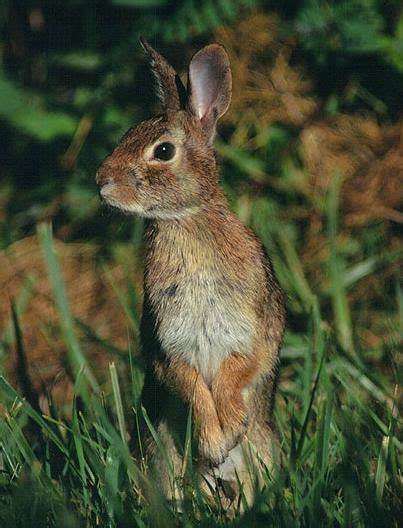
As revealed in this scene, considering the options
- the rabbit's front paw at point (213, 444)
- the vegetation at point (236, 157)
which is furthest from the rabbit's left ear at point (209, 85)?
the rabbit's front paw at point (213, 444)

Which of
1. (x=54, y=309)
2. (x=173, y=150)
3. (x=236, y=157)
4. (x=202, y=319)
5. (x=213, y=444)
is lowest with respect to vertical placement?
(x=54, y=309)

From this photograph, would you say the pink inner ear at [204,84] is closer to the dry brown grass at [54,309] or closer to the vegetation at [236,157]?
the vegetation at [236,157]

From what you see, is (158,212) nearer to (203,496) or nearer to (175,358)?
(175,358)

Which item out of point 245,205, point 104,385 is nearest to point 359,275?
point 245,205

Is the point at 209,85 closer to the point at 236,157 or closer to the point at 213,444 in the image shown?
the point at 213,444

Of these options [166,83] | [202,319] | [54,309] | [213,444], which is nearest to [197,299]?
[202,319]

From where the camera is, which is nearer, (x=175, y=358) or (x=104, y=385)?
(x=175, y=358)

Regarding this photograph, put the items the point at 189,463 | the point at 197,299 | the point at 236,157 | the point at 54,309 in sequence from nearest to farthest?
1. the point at 189,463
2. the point at 197,299
3. the point at 54,309
4. the point at 236,157
